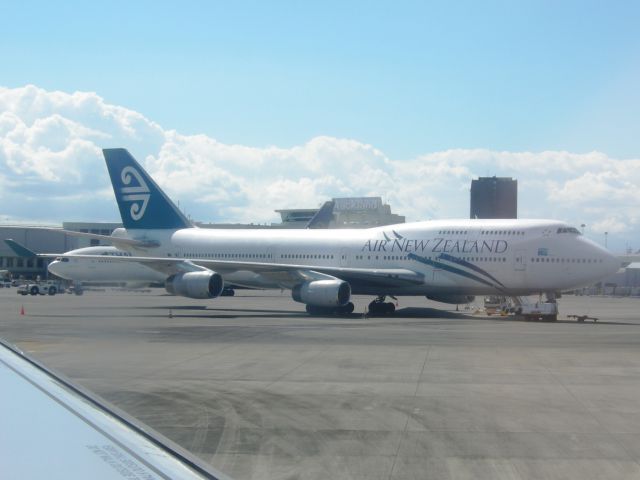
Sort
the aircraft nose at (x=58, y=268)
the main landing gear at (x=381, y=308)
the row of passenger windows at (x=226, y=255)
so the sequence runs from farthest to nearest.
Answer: the aircraft nose at (x=58, y=268) < the row of passenger windows at (x=226, y=255) < the main landing gear at (x=381, y=308)

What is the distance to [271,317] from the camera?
101ft

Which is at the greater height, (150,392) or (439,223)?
(439,223)

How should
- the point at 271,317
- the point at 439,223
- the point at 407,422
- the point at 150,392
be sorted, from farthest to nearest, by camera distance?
1. the point at 439,223
2. the point at 271,317
3. the point at 150,392
4. the point at 407,422

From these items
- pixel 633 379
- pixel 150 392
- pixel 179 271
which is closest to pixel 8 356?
pixel 150 392

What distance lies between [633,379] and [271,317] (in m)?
18.2

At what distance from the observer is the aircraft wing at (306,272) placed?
32.6 meters

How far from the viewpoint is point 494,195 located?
490 ft

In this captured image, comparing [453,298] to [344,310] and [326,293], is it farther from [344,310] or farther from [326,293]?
[326,293]

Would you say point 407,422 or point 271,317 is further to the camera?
point 271,317

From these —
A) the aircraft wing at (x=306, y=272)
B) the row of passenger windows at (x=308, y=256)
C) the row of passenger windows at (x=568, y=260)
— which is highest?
the row of passenger windows at (x=568, y=260)

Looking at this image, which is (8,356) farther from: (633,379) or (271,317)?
(271,317)

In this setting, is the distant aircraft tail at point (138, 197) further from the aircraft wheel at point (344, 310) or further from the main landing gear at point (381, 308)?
the main landing gear at point (381, 308)

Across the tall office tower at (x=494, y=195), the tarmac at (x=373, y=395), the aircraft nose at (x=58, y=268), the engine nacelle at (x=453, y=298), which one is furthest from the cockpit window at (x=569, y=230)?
the tall office tower at (x=494, y=195)

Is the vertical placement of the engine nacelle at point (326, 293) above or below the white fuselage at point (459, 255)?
below
